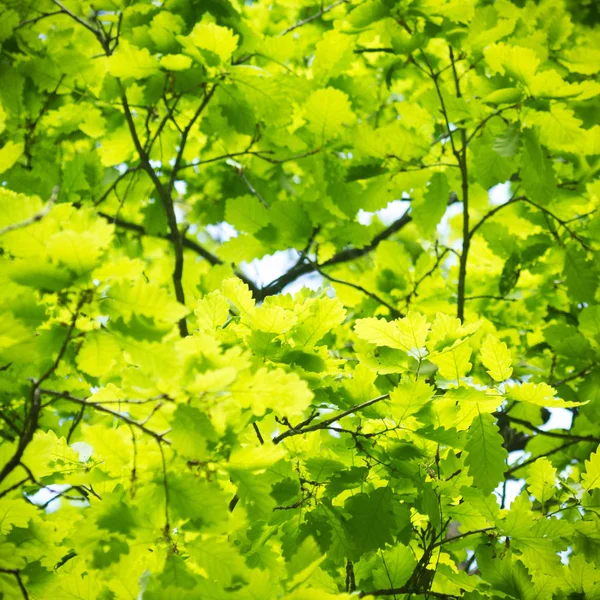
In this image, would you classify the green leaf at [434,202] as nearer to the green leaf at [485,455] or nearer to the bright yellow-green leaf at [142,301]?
the green leaf at [485,455]

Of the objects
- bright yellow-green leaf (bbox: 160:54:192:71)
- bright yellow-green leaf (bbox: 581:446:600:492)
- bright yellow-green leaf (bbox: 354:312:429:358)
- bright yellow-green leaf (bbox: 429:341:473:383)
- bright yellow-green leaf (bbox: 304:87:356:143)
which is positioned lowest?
bright yellow-green leaf (bbox: 581:446:600:492)

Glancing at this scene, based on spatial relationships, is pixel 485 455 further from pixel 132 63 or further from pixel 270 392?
pixel 132 63

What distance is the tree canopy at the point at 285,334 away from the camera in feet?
3.24

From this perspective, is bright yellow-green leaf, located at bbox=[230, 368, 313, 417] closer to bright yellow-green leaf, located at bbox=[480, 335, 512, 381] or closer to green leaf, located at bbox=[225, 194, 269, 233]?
bright yellow-green leaf, located at bbox=[480, 335, 512, 381]

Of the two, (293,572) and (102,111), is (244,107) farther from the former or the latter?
(293,572)

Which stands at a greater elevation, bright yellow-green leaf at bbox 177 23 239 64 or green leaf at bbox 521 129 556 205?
bright yellow-green leaf at bbox 177 23 239 64

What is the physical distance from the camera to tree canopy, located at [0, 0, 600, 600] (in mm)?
987

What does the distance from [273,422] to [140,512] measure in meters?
0.53

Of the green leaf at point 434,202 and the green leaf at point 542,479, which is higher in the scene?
the green leaf at point 434,202

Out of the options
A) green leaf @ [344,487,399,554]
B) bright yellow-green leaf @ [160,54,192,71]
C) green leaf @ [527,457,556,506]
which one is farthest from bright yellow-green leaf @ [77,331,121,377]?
green leaf @ [527,457,556,506]

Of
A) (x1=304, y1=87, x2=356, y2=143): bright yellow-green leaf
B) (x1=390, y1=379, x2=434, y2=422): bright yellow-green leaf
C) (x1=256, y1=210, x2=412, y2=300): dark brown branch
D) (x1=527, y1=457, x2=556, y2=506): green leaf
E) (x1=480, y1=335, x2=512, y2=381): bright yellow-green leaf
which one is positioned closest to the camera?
(x1=390, y1=379, x2=434, y2=422): bright yellow-green leaf

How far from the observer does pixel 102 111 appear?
9.02 ft

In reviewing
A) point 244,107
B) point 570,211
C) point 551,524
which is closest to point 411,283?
point 570,211

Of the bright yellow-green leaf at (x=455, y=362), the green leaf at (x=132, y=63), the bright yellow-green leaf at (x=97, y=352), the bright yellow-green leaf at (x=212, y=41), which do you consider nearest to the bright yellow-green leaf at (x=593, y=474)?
the bright yellow-green leaf at (x=455, y=362)
